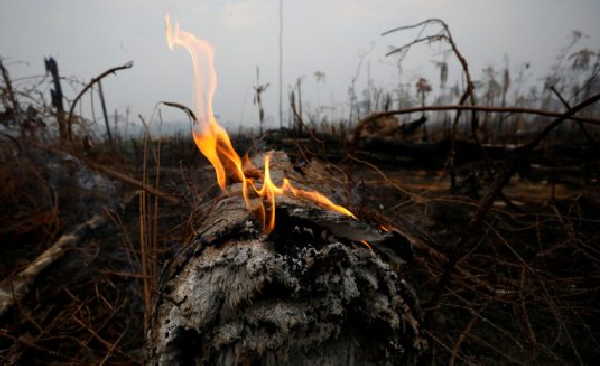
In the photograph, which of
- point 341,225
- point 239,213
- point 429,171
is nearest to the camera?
point 341,225

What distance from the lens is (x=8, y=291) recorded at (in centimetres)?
171

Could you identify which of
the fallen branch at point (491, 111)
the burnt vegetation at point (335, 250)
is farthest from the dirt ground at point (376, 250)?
the fallen branch at point (491, 111)

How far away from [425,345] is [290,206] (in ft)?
2.18

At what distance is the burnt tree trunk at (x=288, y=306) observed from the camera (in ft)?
2.64

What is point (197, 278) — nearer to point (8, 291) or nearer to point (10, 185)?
point (8, 291)

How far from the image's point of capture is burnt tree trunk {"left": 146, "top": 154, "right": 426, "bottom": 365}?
31.6 inches

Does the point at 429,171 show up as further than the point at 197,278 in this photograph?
Yes

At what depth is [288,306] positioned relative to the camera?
832mm

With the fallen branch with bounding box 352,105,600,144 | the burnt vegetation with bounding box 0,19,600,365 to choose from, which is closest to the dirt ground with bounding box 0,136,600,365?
the burnt vegetation with bounding box 0,19,600,365

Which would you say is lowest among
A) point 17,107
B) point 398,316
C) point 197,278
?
point 398,316

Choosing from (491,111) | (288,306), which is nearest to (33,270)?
(288,306)

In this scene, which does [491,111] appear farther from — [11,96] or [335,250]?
[11,96]

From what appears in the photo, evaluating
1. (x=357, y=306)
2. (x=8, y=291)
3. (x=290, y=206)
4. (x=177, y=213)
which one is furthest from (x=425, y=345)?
(x=177, y=213)

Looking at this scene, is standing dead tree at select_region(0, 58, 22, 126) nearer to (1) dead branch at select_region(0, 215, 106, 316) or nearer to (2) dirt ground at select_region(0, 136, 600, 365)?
(2) dirt ground at select_region(0, 136, 600, 365)
